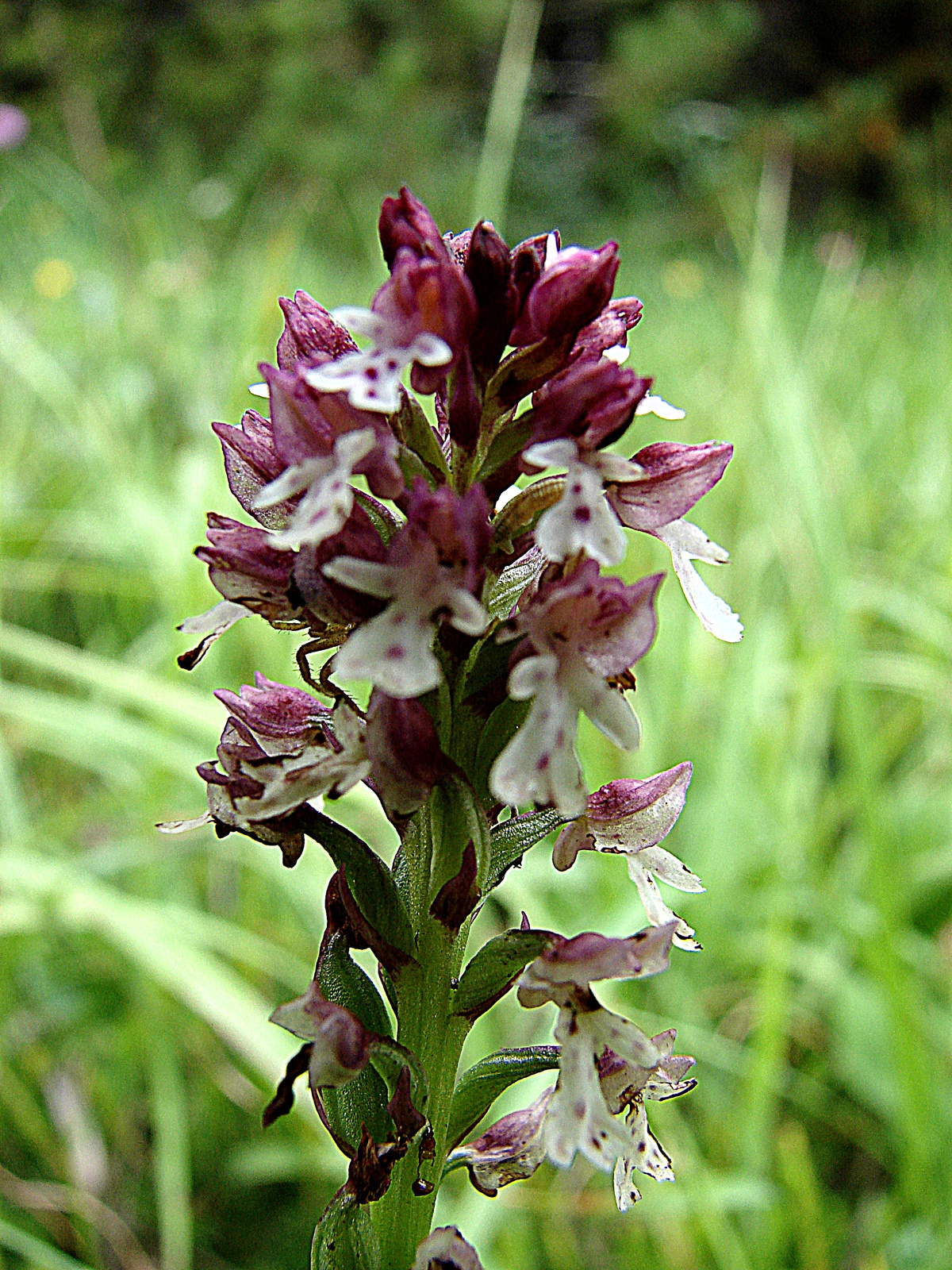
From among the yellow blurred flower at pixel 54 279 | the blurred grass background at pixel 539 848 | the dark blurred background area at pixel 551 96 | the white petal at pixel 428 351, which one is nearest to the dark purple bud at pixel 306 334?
the white petal at pixel 428 351

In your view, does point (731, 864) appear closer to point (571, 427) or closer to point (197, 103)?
point (571, 427)

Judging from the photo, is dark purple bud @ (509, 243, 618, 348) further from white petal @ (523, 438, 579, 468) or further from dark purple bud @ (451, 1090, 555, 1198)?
dark purple bud @ (451, 1090, 555, 1198)

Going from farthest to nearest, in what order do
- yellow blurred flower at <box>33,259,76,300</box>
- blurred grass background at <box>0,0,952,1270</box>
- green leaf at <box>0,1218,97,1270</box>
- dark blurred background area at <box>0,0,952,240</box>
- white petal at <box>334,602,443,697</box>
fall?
dark blurred background area at <box>0,0,952,240</box>, yellow blurred flower at <box>33,259,76,300</box>, blurred grass background at <box>0,0,952,1270</box>, green leaf at <box>0,1218,97,1270</box>, white petal at <box>334,602,443,697</box>

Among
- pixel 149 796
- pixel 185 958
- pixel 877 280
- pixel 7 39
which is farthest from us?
pixel 7 39

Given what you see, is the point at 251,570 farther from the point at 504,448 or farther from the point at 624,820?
the point at 624,820

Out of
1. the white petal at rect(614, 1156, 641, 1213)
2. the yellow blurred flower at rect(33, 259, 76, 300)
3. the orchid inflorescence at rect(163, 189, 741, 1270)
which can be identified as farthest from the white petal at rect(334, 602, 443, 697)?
the yellow blurred flower at rect(33, 259, 76, 300)

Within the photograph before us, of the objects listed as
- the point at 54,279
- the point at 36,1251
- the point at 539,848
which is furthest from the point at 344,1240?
the point at 54,279

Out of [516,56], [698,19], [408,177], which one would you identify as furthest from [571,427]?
[698,19]
